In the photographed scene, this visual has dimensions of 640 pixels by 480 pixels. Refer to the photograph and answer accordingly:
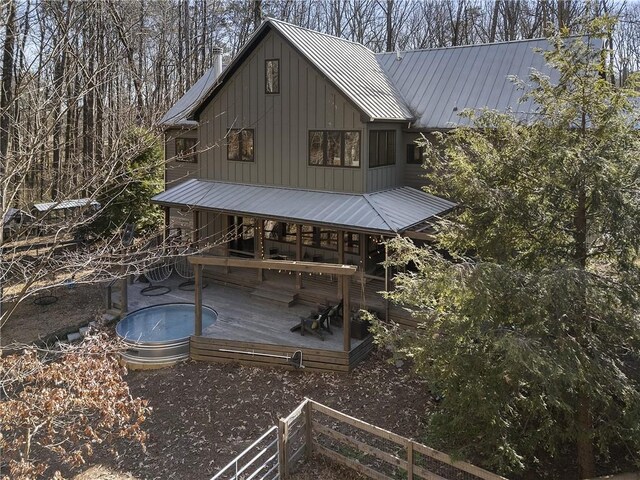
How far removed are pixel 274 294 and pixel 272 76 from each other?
665 centimetres

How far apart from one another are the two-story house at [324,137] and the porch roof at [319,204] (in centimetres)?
4

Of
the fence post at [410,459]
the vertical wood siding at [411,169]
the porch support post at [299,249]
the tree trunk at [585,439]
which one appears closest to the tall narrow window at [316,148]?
the porch support post at [299,249]

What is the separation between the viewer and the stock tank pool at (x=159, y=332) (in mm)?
11883

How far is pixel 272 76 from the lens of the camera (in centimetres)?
1566

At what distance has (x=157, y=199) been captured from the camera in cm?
1719

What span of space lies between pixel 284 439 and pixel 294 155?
9.51 m

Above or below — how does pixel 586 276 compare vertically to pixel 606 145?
below

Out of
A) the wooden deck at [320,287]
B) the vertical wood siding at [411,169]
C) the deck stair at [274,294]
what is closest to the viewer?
the wooden deck at [320,287]

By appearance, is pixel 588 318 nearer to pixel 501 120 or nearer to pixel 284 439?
pixel 501 120

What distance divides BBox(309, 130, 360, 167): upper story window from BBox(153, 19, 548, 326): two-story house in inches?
1.2

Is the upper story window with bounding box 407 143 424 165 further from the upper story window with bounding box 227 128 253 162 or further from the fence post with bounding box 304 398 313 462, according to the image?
the fence post with bounding box 304 398 313 462

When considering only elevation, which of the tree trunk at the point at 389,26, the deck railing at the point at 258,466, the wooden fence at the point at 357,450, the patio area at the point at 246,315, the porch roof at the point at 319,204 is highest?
the tree trunk at the point at 389,26

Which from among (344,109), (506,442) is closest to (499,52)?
(344,109)

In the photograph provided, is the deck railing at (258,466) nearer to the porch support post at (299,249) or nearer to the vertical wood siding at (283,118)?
the porch support post at (299,249)
